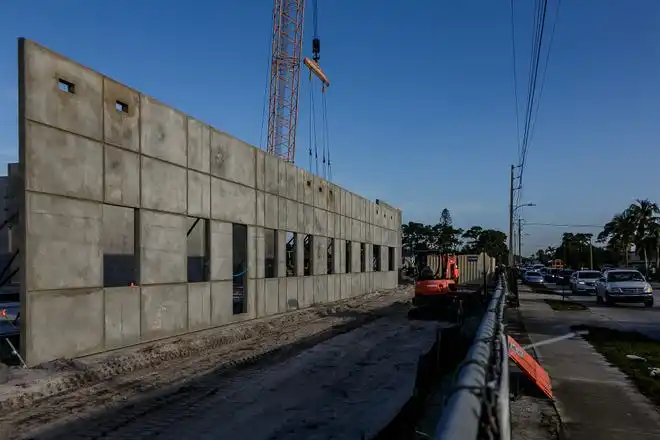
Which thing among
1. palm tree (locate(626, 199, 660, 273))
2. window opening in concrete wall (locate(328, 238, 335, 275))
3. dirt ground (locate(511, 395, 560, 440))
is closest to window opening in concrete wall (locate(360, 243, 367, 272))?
window opening in concrete wall (locate(328, 238, 335, 275))

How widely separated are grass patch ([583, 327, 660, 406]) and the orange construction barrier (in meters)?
1.69

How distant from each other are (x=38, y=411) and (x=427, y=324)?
43.3 ft

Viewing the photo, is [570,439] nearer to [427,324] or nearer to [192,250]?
[427,324]

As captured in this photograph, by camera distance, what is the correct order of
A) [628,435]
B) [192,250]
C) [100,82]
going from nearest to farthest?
1. [628,435]
2. [100,82]
3. [192,250]

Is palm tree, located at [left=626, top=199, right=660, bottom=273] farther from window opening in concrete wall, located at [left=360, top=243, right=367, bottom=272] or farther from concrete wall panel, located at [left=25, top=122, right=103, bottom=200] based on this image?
concrete wall panel, located at [left=25, top=122, right=103, bottom=200]

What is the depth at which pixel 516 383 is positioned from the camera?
8.98 metres

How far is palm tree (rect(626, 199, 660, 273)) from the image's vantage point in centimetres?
9088

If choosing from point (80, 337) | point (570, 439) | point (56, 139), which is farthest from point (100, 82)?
point (570, 439)

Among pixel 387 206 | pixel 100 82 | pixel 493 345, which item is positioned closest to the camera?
pixel 493 345

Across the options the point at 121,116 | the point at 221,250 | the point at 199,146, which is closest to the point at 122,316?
the point at 121,116

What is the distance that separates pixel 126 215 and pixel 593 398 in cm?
1344

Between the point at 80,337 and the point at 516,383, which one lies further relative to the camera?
the point at 80,337

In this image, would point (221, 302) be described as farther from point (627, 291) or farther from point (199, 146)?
point (627, 291)

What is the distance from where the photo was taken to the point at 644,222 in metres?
92.4
